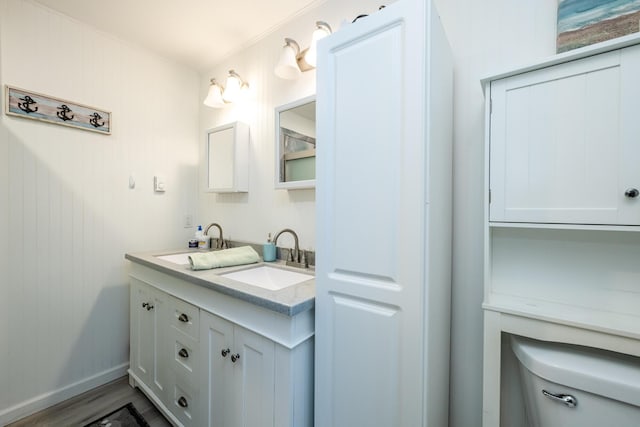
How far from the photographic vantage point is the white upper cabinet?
0.70m

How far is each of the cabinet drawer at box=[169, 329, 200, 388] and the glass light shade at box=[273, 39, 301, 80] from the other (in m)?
1.60

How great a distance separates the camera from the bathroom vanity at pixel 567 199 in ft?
2.33

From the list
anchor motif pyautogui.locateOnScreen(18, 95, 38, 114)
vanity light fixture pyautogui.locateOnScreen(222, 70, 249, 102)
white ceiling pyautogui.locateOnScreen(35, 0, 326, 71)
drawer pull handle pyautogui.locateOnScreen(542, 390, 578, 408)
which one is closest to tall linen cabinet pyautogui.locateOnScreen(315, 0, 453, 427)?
drawer pull handle pyautogui.locateOnScreen(542, 390, 578, 408)

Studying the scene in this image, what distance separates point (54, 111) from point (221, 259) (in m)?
1.50

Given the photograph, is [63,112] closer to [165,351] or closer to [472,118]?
[165,351]

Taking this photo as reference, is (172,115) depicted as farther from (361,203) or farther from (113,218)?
(361,203)

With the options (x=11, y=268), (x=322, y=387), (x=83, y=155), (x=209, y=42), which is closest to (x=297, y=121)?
(x=209, y=42)

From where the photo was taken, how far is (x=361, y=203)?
0.90 meters

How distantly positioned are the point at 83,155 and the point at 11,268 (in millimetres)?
802

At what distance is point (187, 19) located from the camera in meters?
1.73

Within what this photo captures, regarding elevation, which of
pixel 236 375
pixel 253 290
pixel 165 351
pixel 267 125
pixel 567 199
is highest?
pixel 267 125

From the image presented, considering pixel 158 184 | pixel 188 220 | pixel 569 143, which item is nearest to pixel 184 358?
pixel 188 220

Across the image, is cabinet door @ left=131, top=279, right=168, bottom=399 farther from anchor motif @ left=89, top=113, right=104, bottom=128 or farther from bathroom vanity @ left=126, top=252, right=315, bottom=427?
anchor motif @ left=89, top=113, right=104, bottom=128

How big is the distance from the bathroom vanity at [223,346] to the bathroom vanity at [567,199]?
666 millimetres
